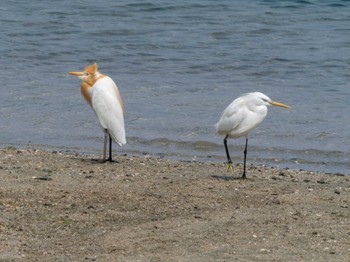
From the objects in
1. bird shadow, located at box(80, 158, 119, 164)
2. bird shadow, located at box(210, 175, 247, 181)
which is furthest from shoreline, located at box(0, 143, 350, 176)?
bird shadow, located at box(210, 175, 247, 181)

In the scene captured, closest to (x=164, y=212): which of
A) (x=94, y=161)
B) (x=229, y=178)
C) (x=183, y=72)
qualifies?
(x=229, y=178)

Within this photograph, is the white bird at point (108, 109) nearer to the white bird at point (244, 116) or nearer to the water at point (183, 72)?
the water at point (183, 72)

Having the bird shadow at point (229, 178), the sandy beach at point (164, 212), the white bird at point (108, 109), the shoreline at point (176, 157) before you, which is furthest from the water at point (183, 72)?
the sandy beach at point (164, 212)

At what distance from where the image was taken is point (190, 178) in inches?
364

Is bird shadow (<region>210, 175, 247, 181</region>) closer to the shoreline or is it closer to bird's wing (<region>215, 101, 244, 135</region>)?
bird's wing (<region>215, 101, 244, 135</region>)

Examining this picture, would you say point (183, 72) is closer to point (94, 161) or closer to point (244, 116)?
point (94, 161)

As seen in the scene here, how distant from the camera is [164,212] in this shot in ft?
25.5

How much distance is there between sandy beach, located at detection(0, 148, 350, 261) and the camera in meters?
6.55

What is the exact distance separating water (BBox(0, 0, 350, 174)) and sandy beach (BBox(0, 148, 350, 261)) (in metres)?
1.52

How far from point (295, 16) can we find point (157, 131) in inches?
410

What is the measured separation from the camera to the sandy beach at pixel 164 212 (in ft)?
21.5

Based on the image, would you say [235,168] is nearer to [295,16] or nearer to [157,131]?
[157,131]

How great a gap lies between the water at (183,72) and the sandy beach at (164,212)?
1519mm

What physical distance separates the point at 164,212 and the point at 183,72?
852cm
